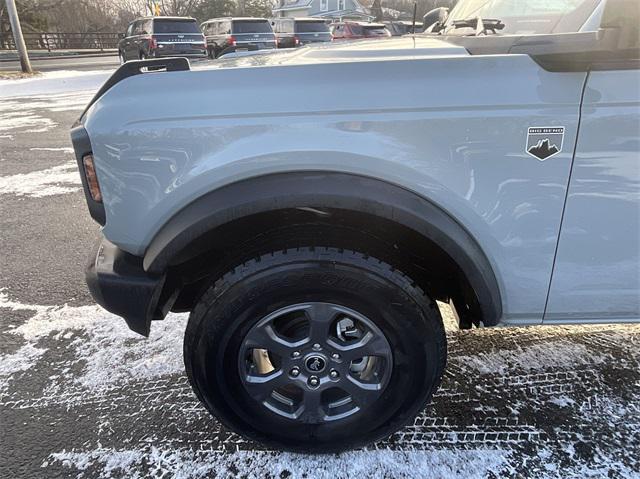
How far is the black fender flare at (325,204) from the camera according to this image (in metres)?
1.74

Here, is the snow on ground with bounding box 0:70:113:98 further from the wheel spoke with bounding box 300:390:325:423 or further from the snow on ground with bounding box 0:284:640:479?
the wheel spoke with bounding box 300:390:325:423

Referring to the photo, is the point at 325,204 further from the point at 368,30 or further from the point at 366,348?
the point at 368,30

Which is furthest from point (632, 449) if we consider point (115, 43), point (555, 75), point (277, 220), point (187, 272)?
point (115, 43)

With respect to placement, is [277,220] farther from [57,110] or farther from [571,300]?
[57,110]

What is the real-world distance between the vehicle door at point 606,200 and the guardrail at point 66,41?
1695 inches

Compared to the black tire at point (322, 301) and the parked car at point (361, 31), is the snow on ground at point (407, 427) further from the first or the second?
the parked car at point (361, 31)

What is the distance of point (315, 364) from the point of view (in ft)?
6.53

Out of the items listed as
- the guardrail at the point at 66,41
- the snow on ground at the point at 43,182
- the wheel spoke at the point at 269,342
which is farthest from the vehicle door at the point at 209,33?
the wheel spoke at the point at 269,342

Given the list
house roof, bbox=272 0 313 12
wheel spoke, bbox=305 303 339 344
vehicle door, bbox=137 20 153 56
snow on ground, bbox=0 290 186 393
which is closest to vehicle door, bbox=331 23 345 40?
vehicle door, bbox=137 20 153 56

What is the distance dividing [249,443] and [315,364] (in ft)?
1.81

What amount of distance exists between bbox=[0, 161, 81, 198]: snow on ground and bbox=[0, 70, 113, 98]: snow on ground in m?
9.04

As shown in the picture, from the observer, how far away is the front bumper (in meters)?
1.91

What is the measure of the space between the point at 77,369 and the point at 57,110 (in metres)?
9.86

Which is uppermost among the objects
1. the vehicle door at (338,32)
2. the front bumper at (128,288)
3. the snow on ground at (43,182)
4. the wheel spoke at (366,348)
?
the vehicle door at (338,32)
